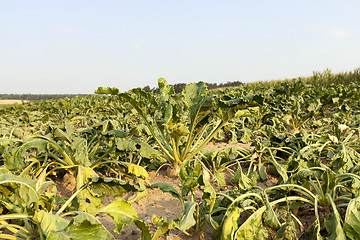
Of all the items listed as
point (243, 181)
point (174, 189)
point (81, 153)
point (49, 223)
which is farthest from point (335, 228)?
point (81, 153)

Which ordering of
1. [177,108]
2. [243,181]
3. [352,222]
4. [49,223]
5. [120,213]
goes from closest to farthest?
[49,223] → [352,222] → [120,213] → [243,181] → [177,108]

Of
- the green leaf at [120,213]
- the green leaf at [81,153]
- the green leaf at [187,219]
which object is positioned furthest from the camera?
the green leaf at [81,153]

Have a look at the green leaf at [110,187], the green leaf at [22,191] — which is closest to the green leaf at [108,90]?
the green leaf at [110,187]

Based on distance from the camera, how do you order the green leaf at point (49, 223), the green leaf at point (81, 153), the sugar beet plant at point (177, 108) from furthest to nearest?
→ the sugar beet plant at point (177, 108)
the green leaf at point (81, 153)
the green leaf at point (49, 223)

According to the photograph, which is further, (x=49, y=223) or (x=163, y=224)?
(x=163, y=224)

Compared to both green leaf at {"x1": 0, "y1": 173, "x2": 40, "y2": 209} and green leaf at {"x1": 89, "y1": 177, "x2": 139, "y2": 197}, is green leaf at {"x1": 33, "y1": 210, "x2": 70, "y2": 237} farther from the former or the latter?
green leaf at {"x1": 89, "y1": 177, "x2": 139, "y2": 197}

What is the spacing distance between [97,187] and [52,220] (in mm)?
405

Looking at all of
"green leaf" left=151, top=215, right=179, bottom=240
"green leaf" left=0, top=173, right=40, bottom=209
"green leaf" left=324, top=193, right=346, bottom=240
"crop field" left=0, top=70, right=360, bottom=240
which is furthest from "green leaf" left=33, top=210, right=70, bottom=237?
"green leaf" left=324, top=193, right=346, bottom=240

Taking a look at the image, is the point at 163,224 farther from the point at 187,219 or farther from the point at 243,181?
the point at 243,181

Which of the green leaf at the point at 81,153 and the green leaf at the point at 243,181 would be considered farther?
the green leaf at the point at 81,153

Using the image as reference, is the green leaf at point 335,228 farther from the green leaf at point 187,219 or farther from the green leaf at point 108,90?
the green leaf at point 108,90

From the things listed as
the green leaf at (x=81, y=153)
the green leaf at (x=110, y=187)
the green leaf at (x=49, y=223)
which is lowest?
the green leaf at (x=49, y=223)

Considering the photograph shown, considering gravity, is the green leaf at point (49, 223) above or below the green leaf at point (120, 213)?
above

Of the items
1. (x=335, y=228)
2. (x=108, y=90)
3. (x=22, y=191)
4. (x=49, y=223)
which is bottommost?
(x=335, y=228)
